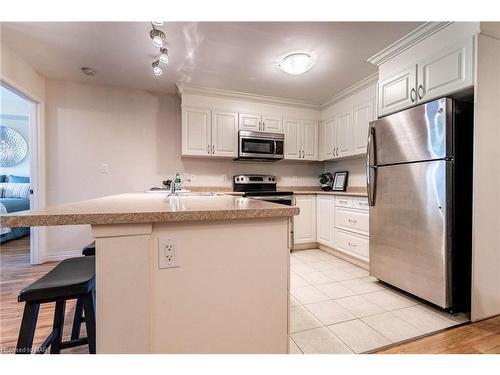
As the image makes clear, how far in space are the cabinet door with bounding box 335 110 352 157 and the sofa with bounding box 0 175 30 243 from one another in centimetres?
561

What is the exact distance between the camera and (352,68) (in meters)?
2.69

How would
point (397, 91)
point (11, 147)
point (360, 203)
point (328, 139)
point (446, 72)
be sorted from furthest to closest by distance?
point (11, 147) → point (328, 139) → point (360, 203) → point (397, 91) → point (446, 72)

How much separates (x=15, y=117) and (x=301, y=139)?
6.30 meters

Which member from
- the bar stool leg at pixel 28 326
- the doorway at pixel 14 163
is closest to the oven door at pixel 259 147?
the bar stool leg at pixel 28 326

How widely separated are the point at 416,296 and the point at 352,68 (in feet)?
7.95

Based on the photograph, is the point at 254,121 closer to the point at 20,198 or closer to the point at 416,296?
the point at 416,296

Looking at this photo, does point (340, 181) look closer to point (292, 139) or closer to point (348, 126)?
point (348, 126)

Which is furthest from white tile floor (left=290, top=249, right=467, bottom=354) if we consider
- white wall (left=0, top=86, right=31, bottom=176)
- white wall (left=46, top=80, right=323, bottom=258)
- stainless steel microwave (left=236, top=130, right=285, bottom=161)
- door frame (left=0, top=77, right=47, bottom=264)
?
white wall (left=0, top=86, right=31, bottom=176)

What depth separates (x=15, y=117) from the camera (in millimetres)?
5246

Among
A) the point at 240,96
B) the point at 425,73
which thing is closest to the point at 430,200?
the point at 425,73

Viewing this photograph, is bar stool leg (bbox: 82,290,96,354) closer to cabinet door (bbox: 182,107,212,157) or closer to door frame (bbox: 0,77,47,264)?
cabinet door (bbox: 182,107,212,157)

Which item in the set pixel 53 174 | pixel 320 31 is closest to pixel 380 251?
pixel 320 31

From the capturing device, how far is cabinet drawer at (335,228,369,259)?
2785mm

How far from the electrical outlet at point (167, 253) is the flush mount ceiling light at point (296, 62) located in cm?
222
